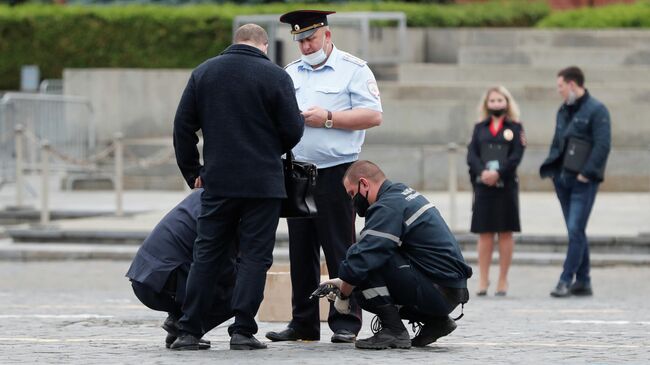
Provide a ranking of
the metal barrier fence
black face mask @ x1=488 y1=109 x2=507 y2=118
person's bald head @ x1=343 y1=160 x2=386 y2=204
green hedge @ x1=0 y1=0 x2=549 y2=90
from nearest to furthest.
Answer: person's bald head @ x1=343 y1=160 x2=386 y2=204 < black face mask @ x1=488 y1=109 x2=507 y2=118 < the metal barrier fence < green hedge @ x1=0 y1=0 x2=549 y2=90

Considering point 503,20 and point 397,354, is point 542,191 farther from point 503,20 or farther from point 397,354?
point 397,354

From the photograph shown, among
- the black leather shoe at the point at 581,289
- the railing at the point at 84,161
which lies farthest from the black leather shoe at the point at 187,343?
the railing at the point at 84,161

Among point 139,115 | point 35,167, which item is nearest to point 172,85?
point 139,115

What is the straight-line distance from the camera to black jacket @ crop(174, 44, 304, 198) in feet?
27.6

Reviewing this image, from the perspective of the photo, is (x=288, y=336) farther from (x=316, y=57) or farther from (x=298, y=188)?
(x=316, y=57)

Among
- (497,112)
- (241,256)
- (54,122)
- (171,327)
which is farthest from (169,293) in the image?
(54,122)

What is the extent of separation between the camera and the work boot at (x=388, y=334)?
337 inches

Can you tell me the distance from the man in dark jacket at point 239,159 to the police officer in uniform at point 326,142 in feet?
1.53

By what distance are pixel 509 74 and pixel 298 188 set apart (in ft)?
57.1

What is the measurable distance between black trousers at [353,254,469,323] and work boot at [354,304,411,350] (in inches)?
2.0

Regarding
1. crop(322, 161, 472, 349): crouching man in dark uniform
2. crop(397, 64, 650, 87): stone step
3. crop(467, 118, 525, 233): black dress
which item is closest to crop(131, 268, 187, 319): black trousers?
crop(322, 161, 472, 349): crouching man in dark uniform

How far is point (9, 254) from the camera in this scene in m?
17.1

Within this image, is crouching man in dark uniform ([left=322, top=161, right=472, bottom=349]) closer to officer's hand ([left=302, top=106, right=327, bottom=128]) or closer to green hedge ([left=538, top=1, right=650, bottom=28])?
officer's hand ([left=302, top=106, right=327, bottom=128])

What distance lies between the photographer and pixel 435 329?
28.8ft
